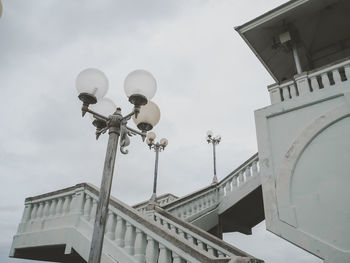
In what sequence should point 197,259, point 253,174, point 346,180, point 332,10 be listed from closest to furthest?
point 197,259 < point 346,180 < point 332,10 < point 253,174

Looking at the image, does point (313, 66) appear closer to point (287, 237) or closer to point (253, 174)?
point (253, 174)

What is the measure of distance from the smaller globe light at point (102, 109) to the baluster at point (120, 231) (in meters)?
1.66

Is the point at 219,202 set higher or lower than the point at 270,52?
lower

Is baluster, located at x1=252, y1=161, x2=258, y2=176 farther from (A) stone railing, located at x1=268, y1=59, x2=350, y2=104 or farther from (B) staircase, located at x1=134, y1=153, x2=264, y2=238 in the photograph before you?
(A) stone railing, located at x1=268, y1=59, x2=350, y2=104

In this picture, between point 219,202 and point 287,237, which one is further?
point 219,202

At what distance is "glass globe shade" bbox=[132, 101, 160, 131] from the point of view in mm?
4004

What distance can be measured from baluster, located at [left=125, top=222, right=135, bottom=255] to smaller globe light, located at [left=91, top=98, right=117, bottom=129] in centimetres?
169

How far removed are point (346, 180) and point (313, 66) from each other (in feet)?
18.1

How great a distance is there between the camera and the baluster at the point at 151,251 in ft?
12.3

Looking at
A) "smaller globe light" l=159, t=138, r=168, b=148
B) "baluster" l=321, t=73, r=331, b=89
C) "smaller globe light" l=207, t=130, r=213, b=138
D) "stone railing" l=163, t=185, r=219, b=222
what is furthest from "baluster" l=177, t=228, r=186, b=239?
"smaller globe light" l=207, t=130, r=213, b=138

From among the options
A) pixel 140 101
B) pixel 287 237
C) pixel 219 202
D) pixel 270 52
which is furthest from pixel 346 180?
pixel 219 202

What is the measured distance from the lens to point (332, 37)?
337 inches

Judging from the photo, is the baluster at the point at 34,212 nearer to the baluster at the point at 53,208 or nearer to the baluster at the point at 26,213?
the baluster at the point at 26,213

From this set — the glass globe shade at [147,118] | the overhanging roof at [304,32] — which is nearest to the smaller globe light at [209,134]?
the overhanging roof at [304,32]
